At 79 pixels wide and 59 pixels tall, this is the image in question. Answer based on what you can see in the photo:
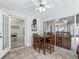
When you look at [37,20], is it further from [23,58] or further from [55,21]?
[23,58]

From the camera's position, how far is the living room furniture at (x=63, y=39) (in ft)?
12.5

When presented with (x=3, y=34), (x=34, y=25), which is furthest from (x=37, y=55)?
(x=34, y=25)

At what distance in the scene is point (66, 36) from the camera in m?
3.93

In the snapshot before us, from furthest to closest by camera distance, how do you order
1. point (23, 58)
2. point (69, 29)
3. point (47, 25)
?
point (47, 25)
point (69, 29)
point (23, 58)

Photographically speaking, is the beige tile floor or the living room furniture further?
the living room furniture

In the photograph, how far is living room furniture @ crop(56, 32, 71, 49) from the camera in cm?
381

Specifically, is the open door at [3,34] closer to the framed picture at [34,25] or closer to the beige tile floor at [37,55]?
the beige tile floor at [37,55]

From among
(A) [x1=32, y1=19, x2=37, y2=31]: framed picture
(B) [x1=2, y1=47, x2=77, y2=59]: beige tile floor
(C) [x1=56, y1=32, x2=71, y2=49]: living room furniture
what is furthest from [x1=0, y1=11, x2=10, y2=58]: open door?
(C) [x1=56, y1=32, x2=71, y2=49]: living room furniture

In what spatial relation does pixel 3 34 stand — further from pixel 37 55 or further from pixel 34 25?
pixel 34 25

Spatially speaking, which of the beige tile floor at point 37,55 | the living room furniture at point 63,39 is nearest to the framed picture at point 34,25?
the living room furniture at point 63,39

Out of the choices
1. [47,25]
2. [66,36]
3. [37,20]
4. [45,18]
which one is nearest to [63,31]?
[66,36]

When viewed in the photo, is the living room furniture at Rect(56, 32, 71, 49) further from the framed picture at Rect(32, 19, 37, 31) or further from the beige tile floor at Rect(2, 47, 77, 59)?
the framed picture at Rect(32, 19, 37, 31)

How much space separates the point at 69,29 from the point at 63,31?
0.41m

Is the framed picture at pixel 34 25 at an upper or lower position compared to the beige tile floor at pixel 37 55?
upper
